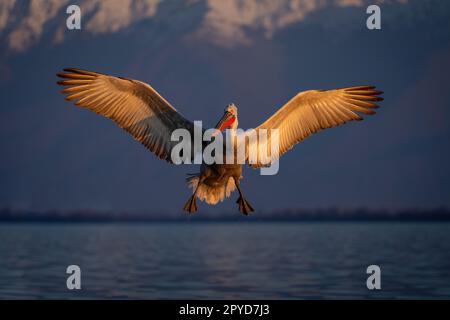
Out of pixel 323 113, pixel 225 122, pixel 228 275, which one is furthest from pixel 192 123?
pixel 228 275

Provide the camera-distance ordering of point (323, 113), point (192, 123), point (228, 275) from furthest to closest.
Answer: point (228, 275) < point (323, 113) < point (192, 123)

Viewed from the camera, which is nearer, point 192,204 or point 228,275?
point 192,204

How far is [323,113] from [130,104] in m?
3.63

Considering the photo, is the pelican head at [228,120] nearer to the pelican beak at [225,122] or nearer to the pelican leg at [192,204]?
the pelican beak at [225,122]

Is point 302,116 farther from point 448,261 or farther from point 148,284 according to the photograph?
point 448,261

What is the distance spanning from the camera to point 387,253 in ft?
140

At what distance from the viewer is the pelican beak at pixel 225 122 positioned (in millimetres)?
14969

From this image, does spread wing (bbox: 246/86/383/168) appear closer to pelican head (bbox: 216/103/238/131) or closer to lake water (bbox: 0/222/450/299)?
pelican head (bbox: 216/103/238/131)

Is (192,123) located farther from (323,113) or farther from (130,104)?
(323,113)

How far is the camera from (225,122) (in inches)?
590

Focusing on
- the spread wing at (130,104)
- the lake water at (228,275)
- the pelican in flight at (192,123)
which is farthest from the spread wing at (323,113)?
the lake water at (228,275)

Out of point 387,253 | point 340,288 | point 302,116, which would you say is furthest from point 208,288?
point 387,253

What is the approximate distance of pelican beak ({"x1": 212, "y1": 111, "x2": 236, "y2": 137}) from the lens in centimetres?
1497

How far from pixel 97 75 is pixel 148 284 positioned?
1342cm
